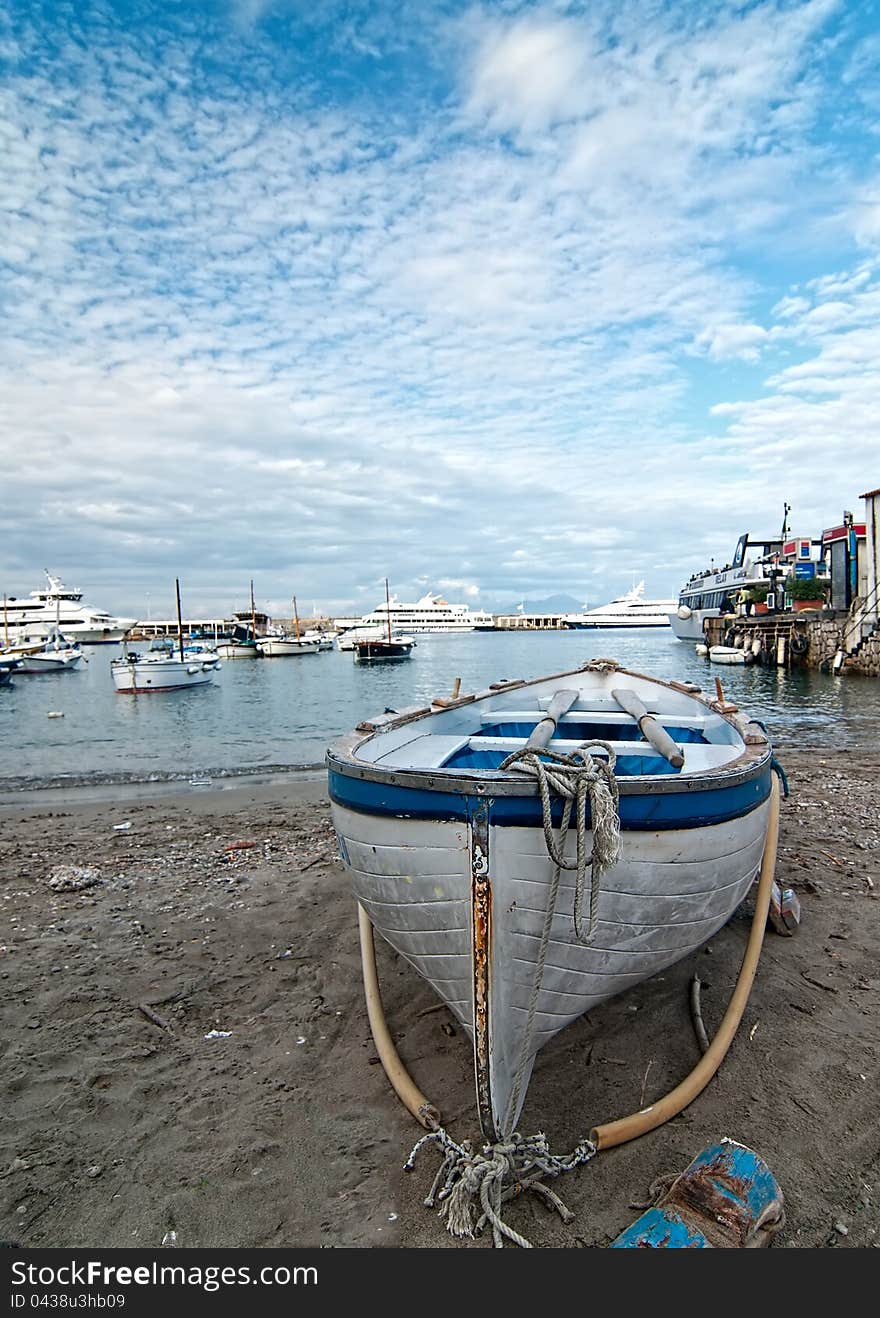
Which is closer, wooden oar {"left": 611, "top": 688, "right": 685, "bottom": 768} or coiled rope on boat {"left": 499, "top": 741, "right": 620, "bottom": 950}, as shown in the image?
coiled rope on boat {"left": 499, "top": 741, "right": 620, "bottom": 950}

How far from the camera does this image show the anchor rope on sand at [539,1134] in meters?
3.27

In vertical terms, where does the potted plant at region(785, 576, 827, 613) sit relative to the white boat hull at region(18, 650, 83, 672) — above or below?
above

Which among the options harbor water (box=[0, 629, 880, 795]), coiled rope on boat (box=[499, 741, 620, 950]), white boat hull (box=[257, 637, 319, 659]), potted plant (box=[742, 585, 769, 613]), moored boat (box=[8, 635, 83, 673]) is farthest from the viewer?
white boat hull (box=[257, 637, 319, 659])

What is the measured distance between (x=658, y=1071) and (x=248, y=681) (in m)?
47.1

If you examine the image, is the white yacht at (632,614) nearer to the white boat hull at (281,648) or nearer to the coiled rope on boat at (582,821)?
the white boat hull at (281,648)

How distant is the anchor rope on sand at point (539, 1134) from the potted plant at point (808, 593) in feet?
151

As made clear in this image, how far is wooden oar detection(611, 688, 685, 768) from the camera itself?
4.75m

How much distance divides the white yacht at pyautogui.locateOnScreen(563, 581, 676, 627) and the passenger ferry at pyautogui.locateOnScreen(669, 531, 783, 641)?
105102mm

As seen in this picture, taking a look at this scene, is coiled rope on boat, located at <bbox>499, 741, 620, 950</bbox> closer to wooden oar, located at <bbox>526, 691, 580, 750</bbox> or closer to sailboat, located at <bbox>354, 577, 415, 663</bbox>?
wooden oar, located at <bbox>526, 691, 580, 750</bbox>

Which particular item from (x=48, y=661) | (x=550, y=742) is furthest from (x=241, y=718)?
(x=48, y=661)

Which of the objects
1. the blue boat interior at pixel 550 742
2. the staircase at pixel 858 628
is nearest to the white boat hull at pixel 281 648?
the staircase at pixel 858 628

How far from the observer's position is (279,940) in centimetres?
640

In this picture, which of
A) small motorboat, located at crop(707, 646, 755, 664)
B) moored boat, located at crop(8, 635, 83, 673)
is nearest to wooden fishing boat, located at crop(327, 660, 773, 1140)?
small motorboat, located at crop(707, 646, 755, 664)
